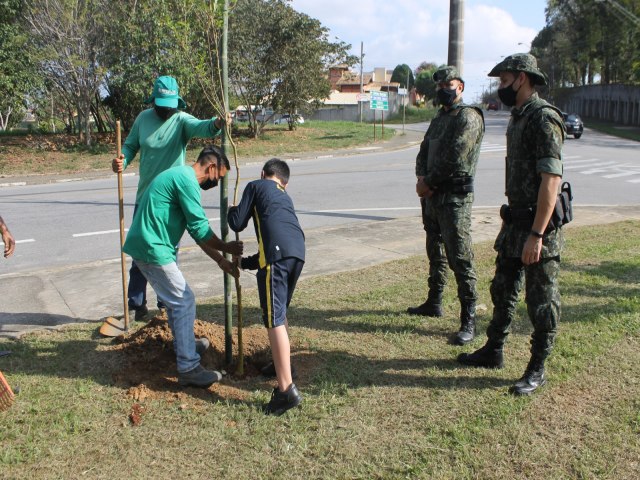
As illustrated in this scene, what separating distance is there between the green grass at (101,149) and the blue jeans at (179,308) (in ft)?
51.5

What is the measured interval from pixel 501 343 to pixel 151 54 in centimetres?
1881

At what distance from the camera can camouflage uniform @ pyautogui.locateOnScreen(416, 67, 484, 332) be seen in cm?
453

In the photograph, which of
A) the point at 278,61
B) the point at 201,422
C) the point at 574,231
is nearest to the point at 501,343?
the point at 201,422

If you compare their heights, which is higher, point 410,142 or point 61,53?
point 61,53

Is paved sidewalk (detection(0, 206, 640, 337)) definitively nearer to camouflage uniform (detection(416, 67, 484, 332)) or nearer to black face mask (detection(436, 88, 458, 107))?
camouflage uniform (detection(416, 67, 484, 332))

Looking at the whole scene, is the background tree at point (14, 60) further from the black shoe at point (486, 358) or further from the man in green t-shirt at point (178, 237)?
the black shoe at point (486, 358)

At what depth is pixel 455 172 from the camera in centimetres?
457

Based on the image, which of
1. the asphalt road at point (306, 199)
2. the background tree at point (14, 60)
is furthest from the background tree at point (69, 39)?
the asphalt road at point (306, 199)

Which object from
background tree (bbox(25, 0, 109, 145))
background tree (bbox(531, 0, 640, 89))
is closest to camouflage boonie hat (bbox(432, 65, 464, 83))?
background tree (bbox(25, 0, 109, 145))

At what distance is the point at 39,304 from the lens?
5.59 metres

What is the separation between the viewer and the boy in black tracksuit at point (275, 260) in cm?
351

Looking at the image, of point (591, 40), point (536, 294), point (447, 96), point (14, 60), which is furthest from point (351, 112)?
point (536, 294)

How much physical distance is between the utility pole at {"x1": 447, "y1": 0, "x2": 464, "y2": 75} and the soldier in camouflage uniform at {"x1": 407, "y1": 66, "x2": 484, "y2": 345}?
7.46 ft

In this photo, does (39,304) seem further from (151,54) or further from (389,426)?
(151,54)
